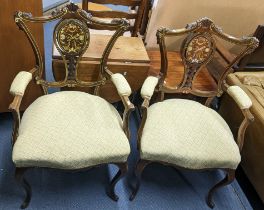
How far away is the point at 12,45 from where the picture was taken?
4.99 feet

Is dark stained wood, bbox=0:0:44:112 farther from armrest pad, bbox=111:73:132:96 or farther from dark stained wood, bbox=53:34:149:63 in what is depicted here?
armrest pad, bbox=111:73:132:96

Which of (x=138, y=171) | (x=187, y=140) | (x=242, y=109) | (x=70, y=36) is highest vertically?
(x=70, y=36)

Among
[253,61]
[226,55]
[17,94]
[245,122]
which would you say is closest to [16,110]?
[17,94]

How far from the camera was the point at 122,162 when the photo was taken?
1357mm

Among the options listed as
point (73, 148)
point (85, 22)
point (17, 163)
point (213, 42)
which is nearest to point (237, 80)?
point (213, 42)

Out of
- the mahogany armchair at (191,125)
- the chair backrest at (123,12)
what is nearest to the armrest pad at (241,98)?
the mahogany armchair at (191,125)

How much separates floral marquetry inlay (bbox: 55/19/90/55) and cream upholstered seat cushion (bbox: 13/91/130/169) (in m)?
0.25

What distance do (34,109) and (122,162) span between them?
1.67 ft

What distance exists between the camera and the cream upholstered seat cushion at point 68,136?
121cm

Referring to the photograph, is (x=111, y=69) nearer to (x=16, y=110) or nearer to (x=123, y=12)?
(x=123, y=12)

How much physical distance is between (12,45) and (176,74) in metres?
1.05

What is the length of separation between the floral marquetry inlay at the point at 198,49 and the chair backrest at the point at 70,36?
1.16 feet

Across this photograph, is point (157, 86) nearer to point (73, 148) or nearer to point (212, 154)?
point (212, 154)

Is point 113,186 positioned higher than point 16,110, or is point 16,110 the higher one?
point 16,110
